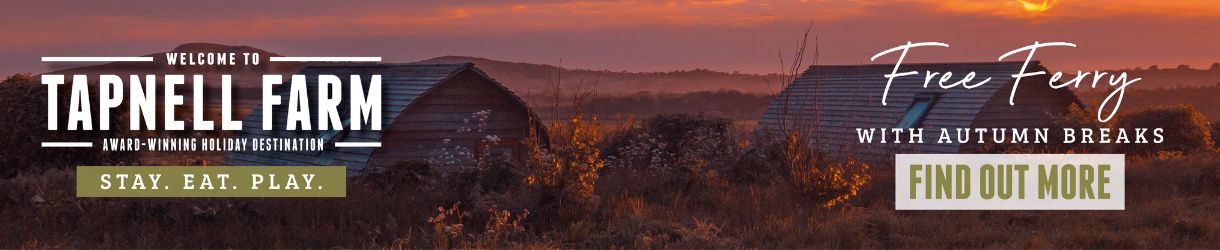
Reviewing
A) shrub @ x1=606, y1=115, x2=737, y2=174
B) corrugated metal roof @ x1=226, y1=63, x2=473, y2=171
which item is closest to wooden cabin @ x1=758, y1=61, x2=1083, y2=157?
shrub @ x1=606, y1=115, x2=737, y2=174

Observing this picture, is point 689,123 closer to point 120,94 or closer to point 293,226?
point 120,94

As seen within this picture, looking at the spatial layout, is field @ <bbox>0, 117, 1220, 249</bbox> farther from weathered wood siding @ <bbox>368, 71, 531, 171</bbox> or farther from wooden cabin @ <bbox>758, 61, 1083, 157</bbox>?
wooden cabin @ <bbox>758, 61, 1083, 157</bbox>

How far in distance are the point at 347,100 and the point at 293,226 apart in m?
13.9

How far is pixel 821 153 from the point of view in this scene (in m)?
16.1

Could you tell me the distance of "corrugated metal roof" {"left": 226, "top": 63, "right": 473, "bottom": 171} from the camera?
24.5 meters

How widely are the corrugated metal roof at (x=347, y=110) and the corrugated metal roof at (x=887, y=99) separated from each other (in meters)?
8.49

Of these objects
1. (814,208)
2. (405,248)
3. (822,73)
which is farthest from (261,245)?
(822,73)

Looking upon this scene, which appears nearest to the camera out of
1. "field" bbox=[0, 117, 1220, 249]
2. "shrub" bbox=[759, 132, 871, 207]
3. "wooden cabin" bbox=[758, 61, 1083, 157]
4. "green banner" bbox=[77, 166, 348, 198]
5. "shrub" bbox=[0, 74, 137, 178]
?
"field" bbox=[0, 117, 1220, 249]

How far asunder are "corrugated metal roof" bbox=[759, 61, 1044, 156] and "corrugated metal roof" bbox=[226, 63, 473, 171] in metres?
8.49

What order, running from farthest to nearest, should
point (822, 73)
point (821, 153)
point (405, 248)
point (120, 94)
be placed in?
point (822, 73), point (120, 94), point (821, 153), point (405, 248)

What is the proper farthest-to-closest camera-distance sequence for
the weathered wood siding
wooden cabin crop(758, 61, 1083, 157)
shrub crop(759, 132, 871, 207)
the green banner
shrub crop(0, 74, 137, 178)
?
wooden cabin crop(758, 61, 1083, 157), the weathered wood siding, shrub crop(0, 74, 137, 178), shrub crop(759, 132, 871, 207), the green banner

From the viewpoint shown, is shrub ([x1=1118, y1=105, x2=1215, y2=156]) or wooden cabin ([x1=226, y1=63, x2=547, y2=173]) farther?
shrub ([x1=1118, y1=105, x2=1215, y2=156])

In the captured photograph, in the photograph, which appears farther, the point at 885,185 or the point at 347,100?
the point at 347,100

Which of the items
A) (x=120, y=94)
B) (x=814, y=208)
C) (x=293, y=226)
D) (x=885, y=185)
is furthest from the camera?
(x=120, y=94)
